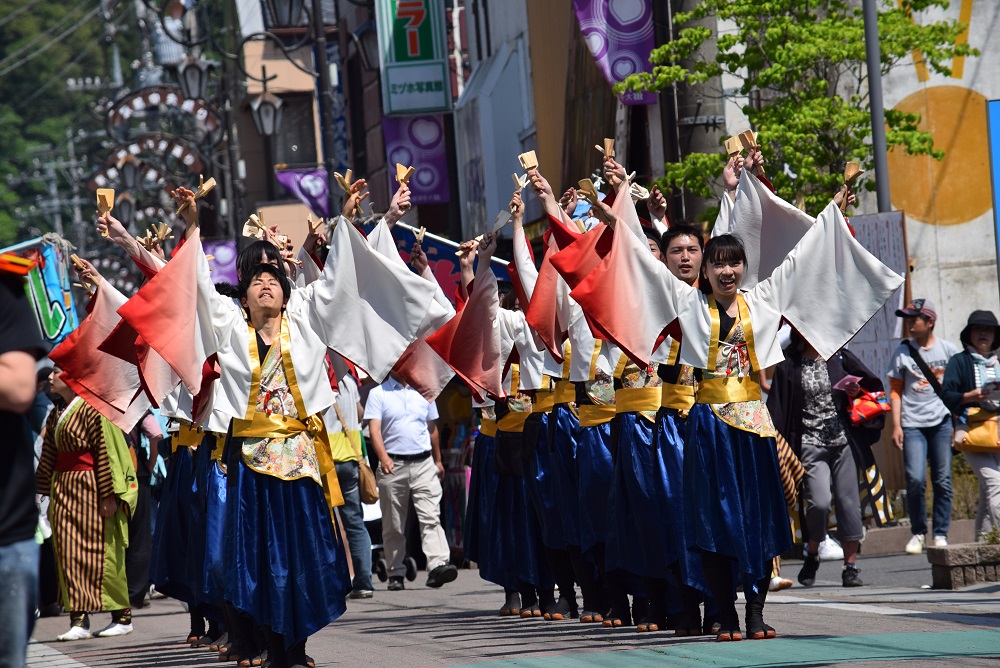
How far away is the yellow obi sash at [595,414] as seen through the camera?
916 centimetres

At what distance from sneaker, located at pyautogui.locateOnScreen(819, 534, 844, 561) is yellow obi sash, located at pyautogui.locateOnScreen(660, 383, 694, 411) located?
506cm

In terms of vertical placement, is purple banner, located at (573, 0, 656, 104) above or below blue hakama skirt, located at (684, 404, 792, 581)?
above

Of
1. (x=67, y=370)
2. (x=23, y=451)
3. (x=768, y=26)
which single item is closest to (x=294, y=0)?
(x=768, y=26)

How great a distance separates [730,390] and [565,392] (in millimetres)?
1907

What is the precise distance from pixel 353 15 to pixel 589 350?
28.2 m

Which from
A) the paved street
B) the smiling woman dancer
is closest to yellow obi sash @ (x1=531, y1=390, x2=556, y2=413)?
the paved street

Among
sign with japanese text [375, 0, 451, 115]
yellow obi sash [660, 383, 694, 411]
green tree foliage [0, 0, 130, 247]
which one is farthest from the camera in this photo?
green tree foliage [0, 0, 130, 247]

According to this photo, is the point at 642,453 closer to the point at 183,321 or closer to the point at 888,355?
the point at 183,321

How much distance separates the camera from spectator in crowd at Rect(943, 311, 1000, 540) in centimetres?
1113

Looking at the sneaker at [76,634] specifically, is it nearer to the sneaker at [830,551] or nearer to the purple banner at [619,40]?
the sneaker at [830,551]

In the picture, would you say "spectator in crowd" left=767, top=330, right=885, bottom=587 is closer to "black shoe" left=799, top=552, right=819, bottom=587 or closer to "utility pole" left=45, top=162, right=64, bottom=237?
"black shoe" left=799, top=552, right=819, bottom=587

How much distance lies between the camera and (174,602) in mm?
14711

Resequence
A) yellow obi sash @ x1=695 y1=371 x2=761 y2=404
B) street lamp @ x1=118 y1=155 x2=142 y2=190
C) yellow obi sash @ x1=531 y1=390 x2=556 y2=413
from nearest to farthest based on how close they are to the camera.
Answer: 1. yellow obi sash @ x1=695 y1=371 x2=761 y2=404
2. yellow obi sash @ x1=531 y1=390 x2=556 y2=413
3. street lamp @ x1=118 y1=155 x2=142 y2=190

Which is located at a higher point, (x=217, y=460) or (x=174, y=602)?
(x=217, y=460)
